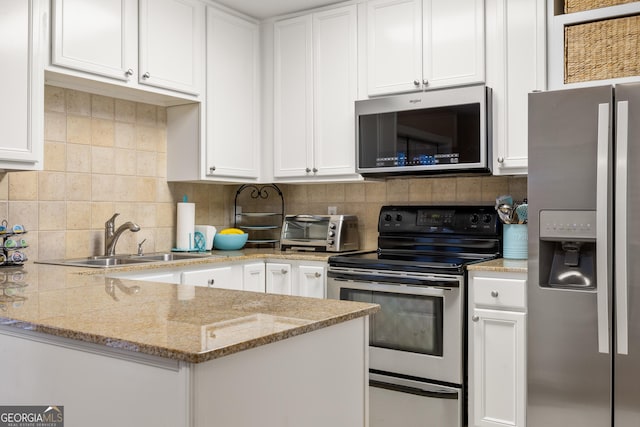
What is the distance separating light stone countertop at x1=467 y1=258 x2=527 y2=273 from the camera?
9.05 feet

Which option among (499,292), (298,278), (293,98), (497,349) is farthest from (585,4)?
(298,278)

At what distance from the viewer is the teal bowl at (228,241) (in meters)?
3.94

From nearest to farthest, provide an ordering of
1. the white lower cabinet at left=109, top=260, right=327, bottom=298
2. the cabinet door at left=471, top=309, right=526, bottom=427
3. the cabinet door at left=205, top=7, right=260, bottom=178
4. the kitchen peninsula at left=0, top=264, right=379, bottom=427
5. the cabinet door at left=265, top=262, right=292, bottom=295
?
1. the kitchen peninsula at left=0, top=264, right=379, bottom=427
2. the cabinet door at left=471, top=309, right=526, bottom=427
3. the white lower cabinet at left=109, top=260, right=327, bottom=298
4. the cabinet door at left=265, top=262, right=292, bottom=295
5. the cabinet door at left=205, top=7, right=260, bottom=178

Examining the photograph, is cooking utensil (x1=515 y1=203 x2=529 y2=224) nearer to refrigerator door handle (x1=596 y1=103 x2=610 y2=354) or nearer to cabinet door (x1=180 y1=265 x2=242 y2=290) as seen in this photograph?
refrigerator door handle (x1=596 y1=103 x2=610 y2=354)

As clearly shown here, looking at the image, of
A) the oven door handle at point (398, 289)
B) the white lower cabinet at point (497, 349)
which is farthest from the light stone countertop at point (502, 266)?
the oven door handle at point (398, 289)

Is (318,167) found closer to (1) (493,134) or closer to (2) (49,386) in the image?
(1) (493,134)

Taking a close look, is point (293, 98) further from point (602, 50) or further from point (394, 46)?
point (602, 50)

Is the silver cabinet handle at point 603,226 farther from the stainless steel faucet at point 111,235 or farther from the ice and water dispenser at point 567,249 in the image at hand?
the stainless steel faucet at point 111,235

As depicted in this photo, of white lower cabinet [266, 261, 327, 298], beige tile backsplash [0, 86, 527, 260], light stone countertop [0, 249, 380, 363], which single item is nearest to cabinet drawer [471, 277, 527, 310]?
beige tile backsplash [0, 86, 527, 260]

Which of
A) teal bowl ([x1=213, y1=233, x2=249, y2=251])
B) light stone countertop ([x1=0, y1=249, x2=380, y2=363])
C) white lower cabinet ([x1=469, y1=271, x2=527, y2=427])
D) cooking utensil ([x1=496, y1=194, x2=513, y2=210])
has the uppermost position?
cooking utensil ([x1=496, y1=194, x2=513, y2=210])

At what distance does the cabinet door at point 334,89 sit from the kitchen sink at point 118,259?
974 millimetres

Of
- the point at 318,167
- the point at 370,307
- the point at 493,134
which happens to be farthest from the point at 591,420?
the point at 318,167

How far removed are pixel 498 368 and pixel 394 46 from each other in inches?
73.2

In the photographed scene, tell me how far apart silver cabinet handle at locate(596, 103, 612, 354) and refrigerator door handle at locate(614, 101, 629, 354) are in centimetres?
3
